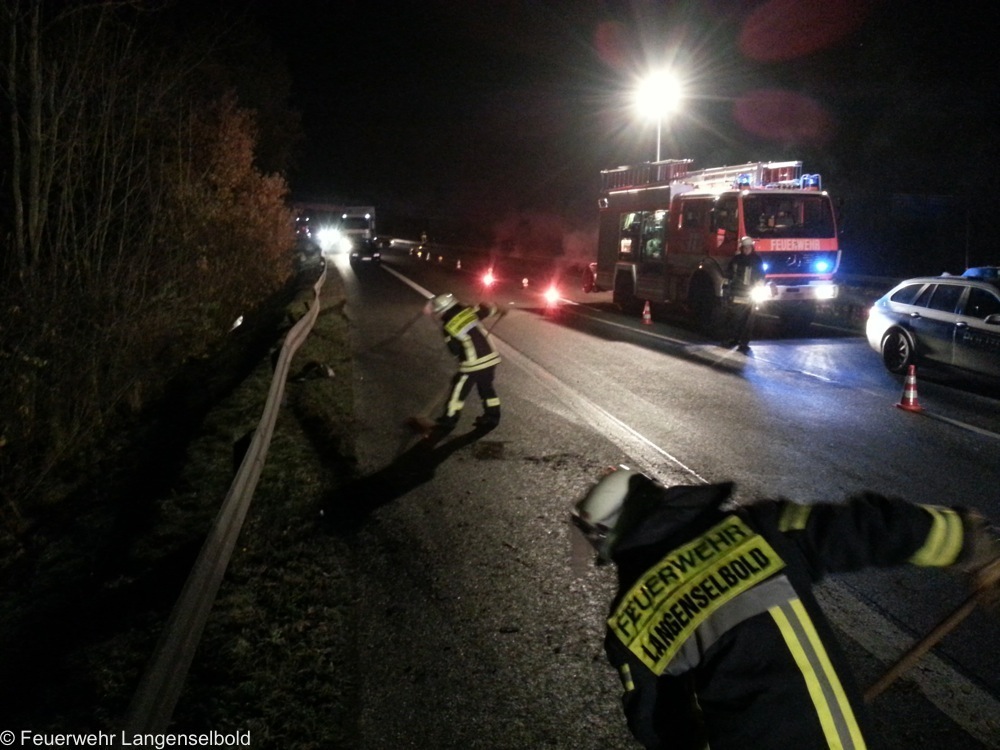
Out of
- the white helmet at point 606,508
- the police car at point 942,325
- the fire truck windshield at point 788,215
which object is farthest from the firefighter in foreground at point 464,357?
the fire truck windshield at point 788,215

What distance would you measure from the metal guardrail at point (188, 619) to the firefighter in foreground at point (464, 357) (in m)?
2.66

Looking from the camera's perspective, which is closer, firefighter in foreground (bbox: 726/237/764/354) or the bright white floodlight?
firefighter in foreground (bbox: 726/237/764/354)

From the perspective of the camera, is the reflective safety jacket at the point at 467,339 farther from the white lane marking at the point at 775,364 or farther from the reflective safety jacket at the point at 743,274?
the reflective safety jacket at the point at 743,274

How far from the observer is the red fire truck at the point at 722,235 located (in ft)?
49.9

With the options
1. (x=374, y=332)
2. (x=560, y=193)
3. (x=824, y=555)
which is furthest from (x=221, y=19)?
(x=560, y=193)

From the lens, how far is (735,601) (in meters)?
1.72

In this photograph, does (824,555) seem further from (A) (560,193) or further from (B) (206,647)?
(A) (560,193)

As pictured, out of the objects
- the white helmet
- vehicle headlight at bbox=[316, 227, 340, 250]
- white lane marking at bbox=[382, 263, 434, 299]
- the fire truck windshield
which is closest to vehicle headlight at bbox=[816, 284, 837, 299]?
the fire truck windshield

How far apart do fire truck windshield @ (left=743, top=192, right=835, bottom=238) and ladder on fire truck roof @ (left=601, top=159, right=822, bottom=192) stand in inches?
18.6

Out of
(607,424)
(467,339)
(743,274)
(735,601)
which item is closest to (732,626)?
(735,601)

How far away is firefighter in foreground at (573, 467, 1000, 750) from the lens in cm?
171

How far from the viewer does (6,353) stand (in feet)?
22.4

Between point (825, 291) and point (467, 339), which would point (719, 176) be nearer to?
point (825, 291)

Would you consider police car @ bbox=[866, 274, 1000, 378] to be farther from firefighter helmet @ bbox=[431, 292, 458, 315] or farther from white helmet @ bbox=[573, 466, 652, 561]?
white helmet @ bbox=[573, 466, 652, 561]
